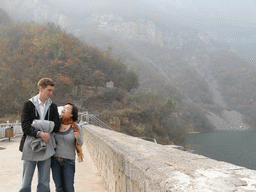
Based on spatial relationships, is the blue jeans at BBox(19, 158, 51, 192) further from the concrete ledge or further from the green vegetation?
Answer: the green vegetation

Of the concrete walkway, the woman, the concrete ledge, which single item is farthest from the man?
the concrete walkway

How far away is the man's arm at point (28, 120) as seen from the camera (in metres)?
2.49

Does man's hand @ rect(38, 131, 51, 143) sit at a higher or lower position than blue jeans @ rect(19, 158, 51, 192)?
higher

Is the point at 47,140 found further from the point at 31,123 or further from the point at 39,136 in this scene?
the point at 31,123

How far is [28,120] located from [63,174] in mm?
778

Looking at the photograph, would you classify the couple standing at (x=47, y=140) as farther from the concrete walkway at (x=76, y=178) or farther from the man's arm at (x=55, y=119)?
the concrete walkway at (x=76, y=178)

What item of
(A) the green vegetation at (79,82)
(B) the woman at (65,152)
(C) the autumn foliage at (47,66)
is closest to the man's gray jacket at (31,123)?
(B) the woman at (65,152)

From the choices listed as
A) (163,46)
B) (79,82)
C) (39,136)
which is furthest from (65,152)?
(163,46)

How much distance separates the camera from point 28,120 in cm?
254

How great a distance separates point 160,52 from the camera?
134 meters

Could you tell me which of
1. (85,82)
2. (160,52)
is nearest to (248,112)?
(160,52)

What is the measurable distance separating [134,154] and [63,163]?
85 centimetres

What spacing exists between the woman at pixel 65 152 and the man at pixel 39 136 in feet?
0.36

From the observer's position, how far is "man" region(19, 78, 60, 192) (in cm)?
251
